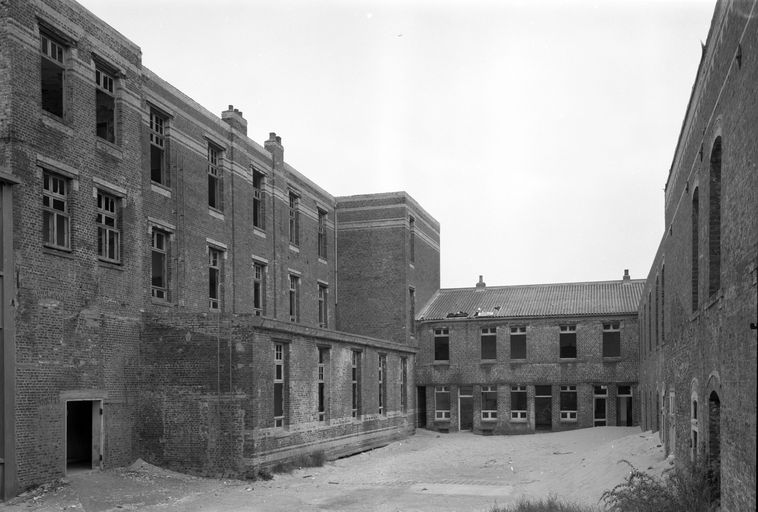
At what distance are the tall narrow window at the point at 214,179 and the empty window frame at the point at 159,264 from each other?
3352 mm

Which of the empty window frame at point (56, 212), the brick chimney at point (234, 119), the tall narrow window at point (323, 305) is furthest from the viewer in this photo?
the tall narrow window at point (323, 305)

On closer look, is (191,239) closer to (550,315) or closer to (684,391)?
(684,391)

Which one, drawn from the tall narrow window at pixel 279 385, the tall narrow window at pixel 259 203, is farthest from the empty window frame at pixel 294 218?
the tall narrow window at pixel 279 385

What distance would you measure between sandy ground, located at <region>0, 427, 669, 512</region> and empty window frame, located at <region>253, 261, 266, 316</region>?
6723 mm

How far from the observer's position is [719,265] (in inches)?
472

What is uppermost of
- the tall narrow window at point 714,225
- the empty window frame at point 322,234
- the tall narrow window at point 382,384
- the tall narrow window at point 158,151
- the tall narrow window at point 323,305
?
the tall narrow window at point 158,151

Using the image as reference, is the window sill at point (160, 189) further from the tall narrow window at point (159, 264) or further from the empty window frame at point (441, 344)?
the empty window frame at point (441, 344)

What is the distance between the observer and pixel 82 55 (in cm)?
1931

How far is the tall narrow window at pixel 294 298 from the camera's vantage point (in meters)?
33.5

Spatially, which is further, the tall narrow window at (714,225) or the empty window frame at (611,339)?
the empty window frame at (611,339)

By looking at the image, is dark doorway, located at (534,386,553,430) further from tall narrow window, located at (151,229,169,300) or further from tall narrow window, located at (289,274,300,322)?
tall narrow window, located at (151,229,169,300)

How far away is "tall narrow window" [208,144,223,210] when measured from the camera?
88.6 ft

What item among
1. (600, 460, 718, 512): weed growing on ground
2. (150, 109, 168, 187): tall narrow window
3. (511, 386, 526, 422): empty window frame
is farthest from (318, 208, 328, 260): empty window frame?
(600, 460, 718, 512): weed growing on ground

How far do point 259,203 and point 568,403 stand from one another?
731 inches
